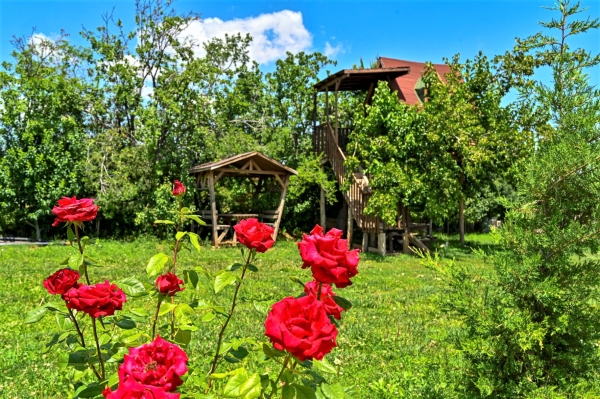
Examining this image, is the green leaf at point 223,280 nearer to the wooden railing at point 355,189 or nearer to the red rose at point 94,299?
the red rose at point 94,299

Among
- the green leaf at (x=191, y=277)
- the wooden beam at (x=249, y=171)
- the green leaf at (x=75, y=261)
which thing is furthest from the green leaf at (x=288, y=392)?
the wooden beam at (x=249, y=171)

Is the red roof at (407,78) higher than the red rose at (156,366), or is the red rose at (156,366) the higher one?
the red roof at (407,78)

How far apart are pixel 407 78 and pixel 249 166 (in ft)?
27.6

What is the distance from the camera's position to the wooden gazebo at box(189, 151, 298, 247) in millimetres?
15008

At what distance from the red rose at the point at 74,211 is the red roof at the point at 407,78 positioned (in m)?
16.9

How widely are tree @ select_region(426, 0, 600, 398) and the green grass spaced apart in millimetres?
213

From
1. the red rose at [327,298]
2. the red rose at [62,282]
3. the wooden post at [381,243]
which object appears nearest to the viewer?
the red rose at [327,298]

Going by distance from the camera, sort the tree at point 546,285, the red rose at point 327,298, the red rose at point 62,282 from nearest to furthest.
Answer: the red rose at point 327,298
the red rose at point 62,282
the tree at point 546,285

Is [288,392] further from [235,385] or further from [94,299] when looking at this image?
[94,299]

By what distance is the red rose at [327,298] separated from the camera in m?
1.54

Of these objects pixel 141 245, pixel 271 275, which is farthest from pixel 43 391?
pixel 141 245

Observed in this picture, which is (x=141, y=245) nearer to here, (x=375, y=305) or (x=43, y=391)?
(x=375, y=305)

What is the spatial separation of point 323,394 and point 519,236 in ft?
5.68

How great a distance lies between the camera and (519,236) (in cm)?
267
